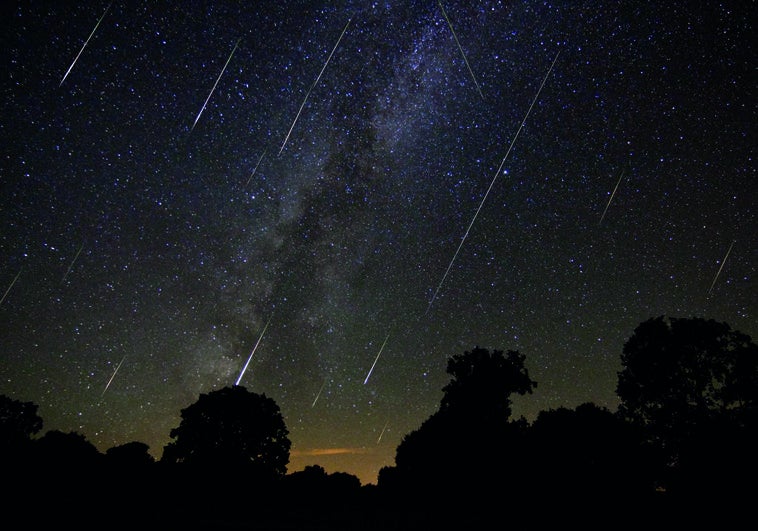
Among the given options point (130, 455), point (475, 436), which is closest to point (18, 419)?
point (130, 455)

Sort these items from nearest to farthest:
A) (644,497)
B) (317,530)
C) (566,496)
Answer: (317,530) → (644,497) → (566,496)

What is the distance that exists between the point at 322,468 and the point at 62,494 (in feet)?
119

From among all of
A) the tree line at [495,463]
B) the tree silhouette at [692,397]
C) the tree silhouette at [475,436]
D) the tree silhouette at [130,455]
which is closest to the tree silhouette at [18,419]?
the tree line at [495,463]

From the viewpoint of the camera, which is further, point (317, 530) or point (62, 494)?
point (62, 494)

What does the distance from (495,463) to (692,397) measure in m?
11.0

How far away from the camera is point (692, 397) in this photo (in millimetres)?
17438

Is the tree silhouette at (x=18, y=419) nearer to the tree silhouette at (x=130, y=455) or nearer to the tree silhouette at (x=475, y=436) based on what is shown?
the tree silhouette at (x=130, y=455)

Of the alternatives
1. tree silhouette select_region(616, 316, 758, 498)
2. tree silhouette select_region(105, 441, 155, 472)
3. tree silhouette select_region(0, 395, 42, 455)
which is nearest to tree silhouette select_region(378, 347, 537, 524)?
tree silhouette select_region(616, 316, 758, 498)

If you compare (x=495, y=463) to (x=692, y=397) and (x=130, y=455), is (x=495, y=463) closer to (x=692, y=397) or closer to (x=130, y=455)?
(x=692, y=397)

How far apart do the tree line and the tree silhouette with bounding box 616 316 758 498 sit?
5cm

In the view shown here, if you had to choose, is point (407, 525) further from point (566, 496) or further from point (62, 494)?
point (566, 496)

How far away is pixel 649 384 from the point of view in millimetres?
18531

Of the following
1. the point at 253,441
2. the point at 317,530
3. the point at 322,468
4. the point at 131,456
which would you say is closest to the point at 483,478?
the point at 317,530

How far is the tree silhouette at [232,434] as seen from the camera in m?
28.9
